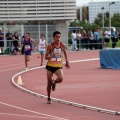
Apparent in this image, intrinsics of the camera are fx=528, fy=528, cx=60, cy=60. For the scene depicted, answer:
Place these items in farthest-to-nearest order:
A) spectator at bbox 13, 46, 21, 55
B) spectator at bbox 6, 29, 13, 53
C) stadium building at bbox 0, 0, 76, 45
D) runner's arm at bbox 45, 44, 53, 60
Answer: stadium building at bbox 0, 0, 76, 45
spectator at bbox 6, 29, 13, 53
spectator at bbox 13, 46, 21, 55
runner's arm at bbox 45, 44, 53, 60

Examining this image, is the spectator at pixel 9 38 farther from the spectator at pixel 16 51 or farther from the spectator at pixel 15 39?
the spectator at pixel 16 51

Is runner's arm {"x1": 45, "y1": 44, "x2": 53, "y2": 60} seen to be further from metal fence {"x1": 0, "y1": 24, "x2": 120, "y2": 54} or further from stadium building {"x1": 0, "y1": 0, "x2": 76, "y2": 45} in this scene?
stadium building {"x1": 0, "y1": 0, "x2": 76, "y2": 45}

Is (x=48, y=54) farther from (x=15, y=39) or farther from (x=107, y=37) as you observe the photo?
(x=107, y=37)

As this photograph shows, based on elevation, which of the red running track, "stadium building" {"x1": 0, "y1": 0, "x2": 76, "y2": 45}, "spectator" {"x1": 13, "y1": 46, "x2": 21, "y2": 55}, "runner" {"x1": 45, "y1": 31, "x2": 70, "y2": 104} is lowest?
the red running track

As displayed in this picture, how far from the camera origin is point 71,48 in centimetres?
4400

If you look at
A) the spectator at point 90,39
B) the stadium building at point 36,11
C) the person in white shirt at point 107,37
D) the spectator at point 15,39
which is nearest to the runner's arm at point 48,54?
the spectator at point 15,39

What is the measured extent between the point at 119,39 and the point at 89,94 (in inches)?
1226

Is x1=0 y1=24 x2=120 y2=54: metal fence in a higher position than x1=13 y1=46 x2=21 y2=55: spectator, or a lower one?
higher

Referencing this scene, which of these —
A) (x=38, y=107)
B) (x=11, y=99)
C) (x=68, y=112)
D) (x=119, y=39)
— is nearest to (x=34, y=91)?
(x=11, y=99)

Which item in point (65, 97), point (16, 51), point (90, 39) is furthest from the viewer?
point (90, 39)

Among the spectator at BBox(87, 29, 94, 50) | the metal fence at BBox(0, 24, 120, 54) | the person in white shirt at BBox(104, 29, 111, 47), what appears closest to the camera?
the metal fence at BBox(0, 24, 120, 54)

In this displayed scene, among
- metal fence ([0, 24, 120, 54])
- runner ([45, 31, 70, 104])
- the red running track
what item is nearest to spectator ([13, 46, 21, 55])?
metal fence ([0, 24, 120, 54])

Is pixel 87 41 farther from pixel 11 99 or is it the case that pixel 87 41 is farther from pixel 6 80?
pixel 11 99

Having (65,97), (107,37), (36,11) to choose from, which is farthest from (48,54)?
(36,11)
